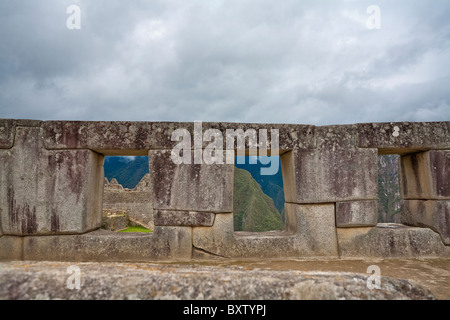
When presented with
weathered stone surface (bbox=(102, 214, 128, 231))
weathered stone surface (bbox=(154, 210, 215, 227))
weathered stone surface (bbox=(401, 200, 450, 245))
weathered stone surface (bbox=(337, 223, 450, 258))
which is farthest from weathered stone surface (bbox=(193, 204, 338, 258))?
weathered stone surface (bbox=(102, 214, 128, 231))

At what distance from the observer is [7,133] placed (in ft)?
14.9

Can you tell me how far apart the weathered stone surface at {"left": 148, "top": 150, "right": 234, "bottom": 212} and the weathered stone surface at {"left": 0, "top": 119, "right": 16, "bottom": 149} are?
7.23 feet

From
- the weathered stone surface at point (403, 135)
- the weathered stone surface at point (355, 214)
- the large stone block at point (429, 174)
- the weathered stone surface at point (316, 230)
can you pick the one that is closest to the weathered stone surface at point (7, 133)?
the weathered stone surface at point (316, 230)

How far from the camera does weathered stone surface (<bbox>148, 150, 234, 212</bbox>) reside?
467 centimetres

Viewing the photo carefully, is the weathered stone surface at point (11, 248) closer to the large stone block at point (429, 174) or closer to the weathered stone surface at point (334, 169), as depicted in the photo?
the weathered stone surface at point (334, 169)

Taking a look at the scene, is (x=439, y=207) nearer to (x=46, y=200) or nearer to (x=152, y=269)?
(x=152, y=269)

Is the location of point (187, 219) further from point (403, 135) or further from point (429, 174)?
point (429, 174)

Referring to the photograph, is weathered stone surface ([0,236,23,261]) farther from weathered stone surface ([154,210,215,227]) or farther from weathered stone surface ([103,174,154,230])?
weathered stone surface ([103,174,154,230])

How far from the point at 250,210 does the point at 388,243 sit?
32673 mm

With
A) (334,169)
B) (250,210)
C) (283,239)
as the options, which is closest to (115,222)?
(283,239)

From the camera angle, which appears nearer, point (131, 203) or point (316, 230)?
point (316, 230)

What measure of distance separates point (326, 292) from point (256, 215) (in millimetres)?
36141

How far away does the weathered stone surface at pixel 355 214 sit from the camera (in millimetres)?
4789

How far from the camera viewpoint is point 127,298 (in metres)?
1.48
